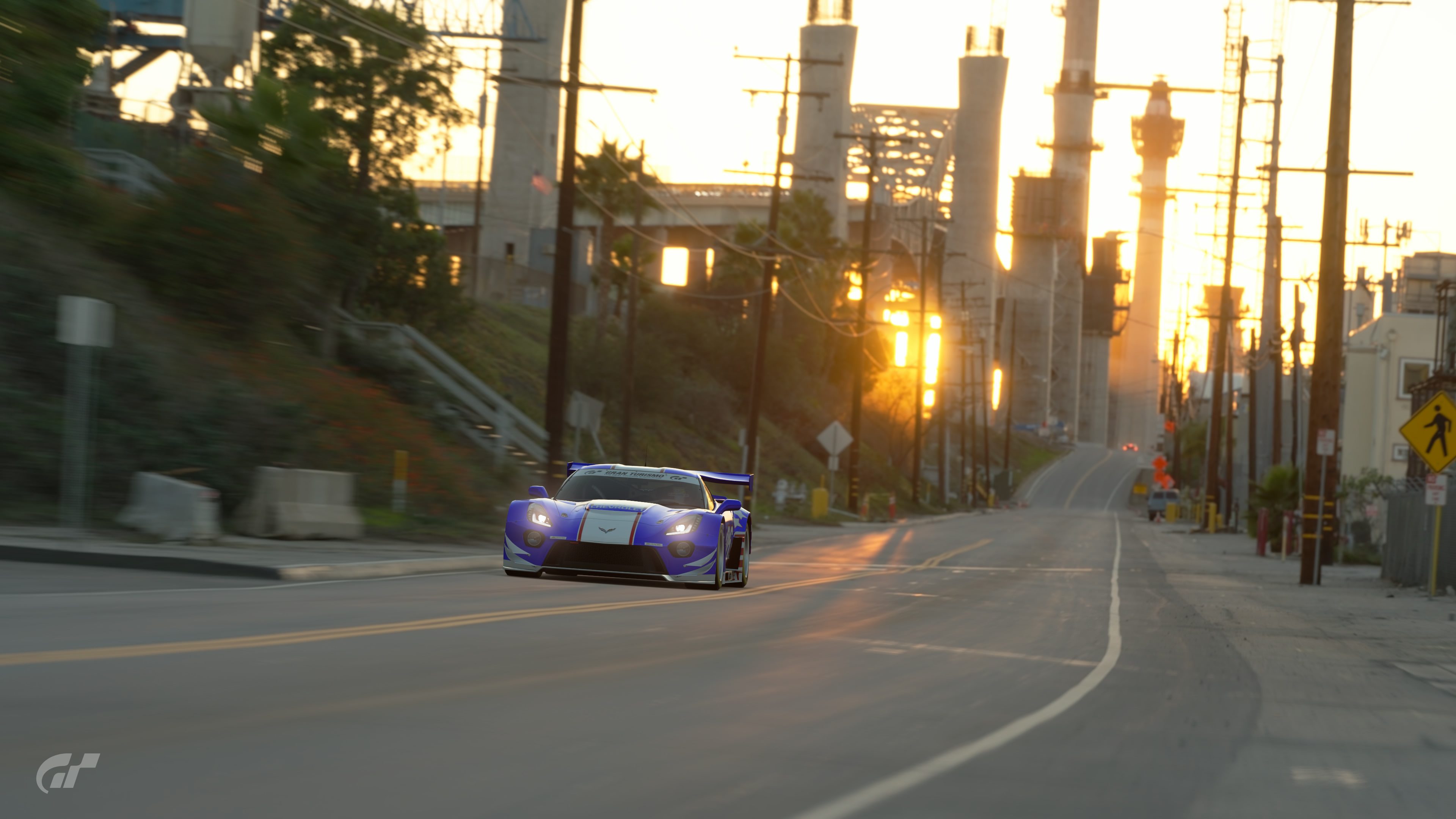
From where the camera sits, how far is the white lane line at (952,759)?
5551mm

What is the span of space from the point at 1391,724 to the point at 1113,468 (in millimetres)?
152488

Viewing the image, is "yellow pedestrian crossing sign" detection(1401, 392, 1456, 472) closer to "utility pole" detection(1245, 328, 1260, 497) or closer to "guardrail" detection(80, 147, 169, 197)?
"guardrail" detection(80, 147, 169, 197)

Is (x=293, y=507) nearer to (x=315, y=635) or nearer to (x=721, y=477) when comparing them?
(x=721, y=477)

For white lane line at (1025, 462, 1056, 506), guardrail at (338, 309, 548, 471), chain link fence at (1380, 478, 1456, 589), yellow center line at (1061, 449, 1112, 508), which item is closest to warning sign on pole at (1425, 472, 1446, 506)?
chain link fence at (1380, 478, 1456, 589)

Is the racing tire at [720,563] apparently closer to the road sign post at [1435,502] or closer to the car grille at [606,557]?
the car grille at [606,557]

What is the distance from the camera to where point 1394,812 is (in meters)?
6.29

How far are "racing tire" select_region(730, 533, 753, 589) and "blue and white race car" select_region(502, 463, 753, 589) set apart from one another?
0.62 metres

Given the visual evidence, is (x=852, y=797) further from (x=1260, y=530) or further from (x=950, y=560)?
(x=1260, y=530)

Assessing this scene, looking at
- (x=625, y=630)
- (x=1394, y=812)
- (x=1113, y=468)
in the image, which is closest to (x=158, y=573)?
(x=625, y=630)

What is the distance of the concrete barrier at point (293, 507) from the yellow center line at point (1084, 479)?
10076 centimetres

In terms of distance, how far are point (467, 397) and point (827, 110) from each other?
71090mm

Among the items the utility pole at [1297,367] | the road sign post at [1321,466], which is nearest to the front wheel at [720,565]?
the road sign post at [1321,466]

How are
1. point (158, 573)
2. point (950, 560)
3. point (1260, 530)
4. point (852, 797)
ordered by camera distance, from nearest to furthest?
1. point (852, 797)
2. point (158, 573)
3. point (950, 560)
4. point (1260, 530)

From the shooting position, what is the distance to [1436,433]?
2431 cm
